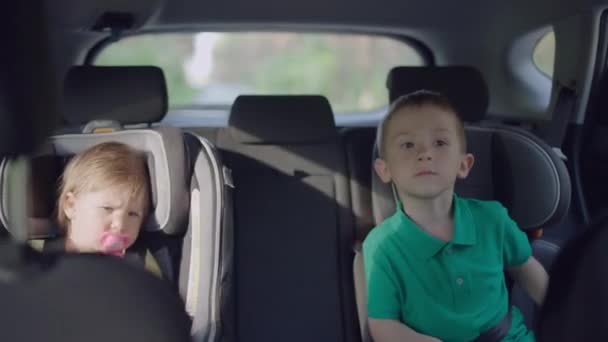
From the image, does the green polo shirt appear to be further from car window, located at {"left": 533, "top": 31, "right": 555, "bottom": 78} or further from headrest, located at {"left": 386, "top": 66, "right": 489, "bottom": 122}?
car window, located at {"left": 533, "top": 31, "right": 555, "bottom": 78}

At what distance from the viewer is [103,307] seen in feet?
3.01

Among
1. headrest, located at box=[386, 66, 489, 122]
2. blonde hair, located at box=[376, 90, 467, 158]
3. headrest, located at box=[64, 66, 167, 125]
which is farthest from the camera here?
headrest, located at box=[386, 66, 489, 122]

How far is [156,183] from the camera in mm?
2400

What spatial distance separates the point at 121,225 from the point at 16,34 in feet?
5.07

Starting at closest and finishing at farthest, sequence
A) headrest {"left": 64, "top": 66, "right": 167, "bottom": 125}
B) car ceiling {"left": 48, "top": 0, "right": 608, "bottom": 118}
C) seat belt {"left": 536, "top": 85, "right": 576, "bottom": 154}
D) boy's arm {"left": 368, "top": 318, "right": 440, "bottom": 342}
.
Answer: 1. boy's arm {"left": 368, "top": 318, "right": 440, "bottom": 342}
2. headrest {"left": 64, "top": 66, "right": 167, "bottom": 125}
3. seat belt {"left": 536, "top": 85, "right": 576, "bottom": 154}
4. car ceiling {"left": 48, "top": 0, "right": 608, "bottom": 118}

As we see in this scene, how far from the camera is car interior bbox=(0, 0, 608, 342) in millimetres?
2416

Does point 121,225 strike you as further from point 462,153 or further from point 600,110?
point 600,110

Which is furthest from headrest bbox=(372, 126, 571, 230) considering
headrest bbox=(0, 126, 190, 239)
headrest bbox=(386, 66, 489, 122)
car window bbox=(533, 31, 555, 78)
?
car window bbox=(533, 31, 555, 78)

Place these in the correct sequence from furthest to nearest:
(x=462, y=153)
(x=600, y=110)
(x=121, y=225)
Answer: (x=600, y=110)
(x=462, y=153)
(x=121, y=225)

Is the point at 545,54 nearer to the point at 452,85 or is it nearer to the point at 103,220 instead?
the point at 452,85

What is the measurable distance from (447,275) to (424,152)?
13.9 inches

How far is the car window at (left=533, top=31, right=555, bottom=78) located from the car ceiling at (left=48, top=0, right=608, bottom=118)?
4cm

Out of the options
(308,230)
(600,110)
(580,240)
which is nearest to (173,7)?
(308,230)

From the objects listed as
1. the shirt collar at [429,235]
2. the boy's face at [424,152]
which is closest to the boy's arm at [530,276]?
the shirt collar at [429,235]
